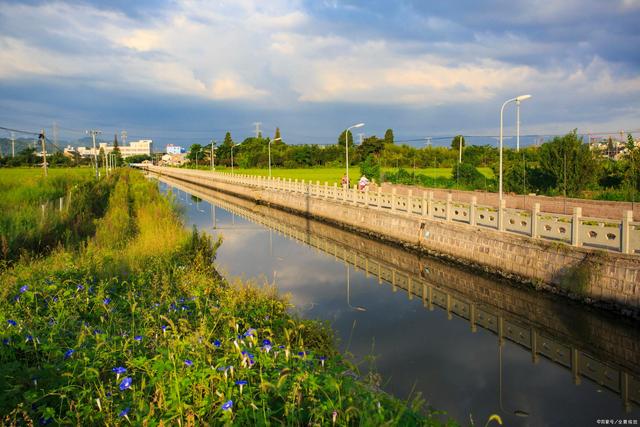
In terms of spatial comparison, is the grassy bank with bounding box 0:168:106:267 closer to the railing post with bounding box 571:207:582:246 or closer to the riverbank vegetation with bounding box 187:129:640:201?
the railing post with bounding box 571:207:582:246

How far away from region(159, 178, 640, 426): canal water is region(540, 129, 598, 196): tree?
38.0ft

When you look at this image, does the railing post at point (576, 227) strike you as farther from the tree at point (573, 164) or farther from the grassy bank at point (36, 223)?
the tree at point (573, 164)

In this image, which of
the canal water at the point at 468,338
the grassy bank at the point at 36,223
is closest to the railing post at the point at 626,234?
the canal water at the point at 468,338

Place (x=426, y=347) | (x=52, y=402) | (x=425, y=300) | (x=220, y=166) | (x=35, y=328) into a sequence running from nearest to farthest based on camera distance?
(x=52, y=402), (x=35, y=328), (x=426, y=347), (x=425, y=300), (x=220, y=166)

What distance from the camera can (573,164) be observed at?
25094 mm

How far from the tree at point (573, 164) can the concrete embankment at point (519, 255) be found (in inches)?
364

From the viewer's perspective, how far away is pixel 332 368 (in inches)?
196

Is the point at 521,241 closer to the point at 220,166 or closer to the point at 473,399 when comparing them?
the point at 473,399

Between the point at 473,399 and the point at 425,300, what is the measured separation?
5.64 m

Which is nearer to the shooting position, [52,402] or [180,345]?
[52,402]

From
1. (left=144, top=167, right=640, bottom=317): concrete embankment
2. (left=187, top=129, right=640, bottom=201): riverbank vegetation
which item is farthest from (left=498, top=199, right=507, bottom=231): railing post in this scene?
(left=187, top=129, right=640, bottom=201): riverbank vegetation

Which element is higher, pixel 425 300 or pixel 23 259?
pixel 23 259

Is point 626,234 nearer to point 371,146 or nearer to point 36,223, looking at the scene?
point 36,223

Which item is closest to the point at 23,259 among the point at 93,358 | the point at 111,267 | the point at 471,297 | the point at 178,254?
the point at 111,267
